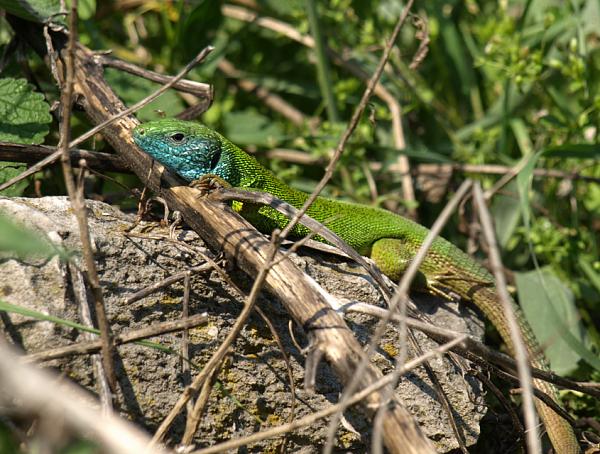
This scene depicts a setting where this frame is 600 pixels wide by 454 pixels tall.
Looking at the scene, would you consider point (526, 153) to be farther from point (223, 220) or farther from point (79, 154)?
point (79, 154)

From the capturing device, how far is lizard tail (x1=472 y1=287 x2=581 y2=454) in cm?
288

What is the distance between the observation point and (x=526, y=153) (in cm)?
445

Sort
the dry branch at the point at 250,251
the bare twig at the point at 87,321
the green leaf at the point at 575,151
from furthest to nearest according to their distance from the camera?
1. the green leaf at the point at 575,151
2. the bare twig at the point at 87,321
3. the dry branch at the point at 250,251

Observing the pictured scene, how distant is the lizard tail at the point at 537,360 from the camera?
288cm

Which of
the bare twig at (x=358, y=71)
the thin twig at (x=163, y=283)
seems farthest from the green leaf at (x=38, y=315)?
the bare twig at (x=358, y=71)

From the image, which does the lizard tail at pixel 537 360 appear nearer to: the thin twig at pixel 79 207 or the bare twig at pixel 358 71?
the bare twig at pixel 358 71

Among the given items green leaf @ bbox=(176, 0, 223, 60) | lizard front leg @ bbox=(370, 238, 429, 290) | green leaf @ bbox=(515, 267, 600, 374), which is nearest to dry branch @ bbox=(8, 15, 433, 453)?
green leaf @ bbox=(176, 0, 223, 60)

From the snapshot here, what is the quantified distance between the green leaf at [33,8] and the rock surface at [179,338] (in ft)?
3.72

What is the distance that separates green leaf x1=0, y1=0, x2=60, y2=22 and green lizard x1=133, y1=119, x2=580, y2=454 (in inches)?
32.7

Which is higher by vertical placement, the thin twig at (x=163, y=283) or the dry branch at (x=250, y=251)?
the dry branch at (x=250, y=251)

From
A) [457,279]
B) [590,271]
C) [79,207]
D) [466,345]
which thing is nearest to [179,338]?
[79,207]

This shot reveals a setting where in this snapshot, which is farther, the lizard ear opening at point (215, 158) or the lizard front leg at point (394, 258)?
the lizard front leg at point (394, 258)

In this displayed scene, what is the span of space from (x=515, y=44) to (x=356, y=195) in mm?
1296

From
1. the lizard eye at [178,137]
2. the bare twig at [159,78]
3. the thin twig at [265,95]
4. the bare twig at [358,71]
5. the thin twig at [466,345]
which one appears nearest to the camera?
the thin twig at [466,345]
